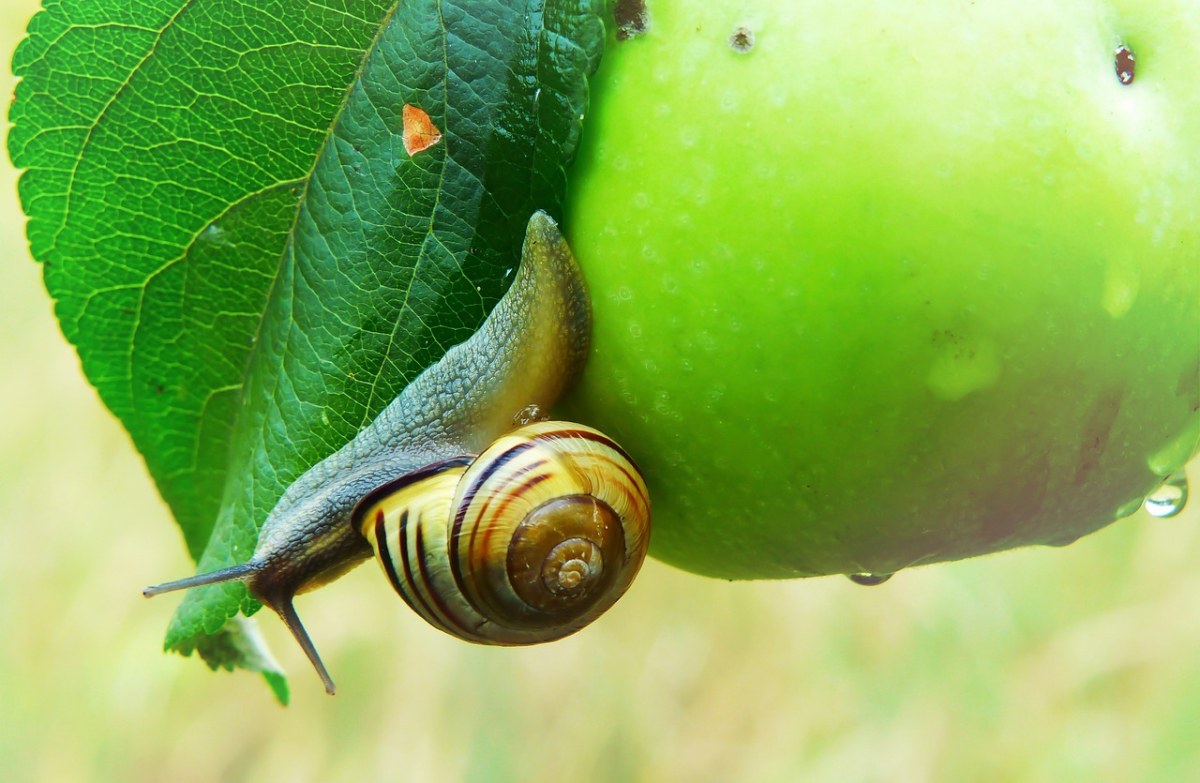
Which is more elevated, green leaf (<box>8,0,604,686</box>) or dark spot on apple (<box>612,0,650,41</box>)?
dark spot on apple (<box>612,0,650,41</box>)

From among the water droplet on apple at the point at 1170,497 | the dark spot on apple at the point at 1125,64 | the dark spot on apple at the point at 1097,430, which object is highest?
the dark spot on apple at the point at 1125,64

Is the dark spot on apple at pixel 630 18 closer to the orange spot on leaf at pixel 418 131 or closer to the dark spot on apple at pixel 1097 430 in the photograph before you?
the orange spot on leaf at pixel 418 131

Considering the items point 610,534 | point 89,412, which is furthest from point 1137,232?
point 89,412

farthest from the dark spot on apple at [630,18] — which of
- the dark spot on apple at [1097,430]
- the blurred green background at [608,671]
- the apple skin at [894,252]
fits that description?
the blurred green background at [608,671]

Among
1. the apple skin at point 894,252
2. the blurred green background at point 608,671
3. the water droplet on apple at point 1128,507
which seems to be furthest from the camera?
the blurred green background at point 608,671

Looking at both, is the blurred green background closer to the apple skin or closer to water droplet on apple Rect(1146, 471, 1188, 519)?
water droplet on apple Rect(1146, 471, 1188, 519)

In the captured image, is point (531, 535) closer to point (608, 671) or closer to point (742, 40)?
point (742, 40)

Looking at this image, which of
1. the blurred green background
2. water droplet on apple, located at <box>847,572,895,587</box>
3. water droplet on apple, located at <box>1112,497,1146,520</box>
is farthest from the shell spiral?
the blurred green background
